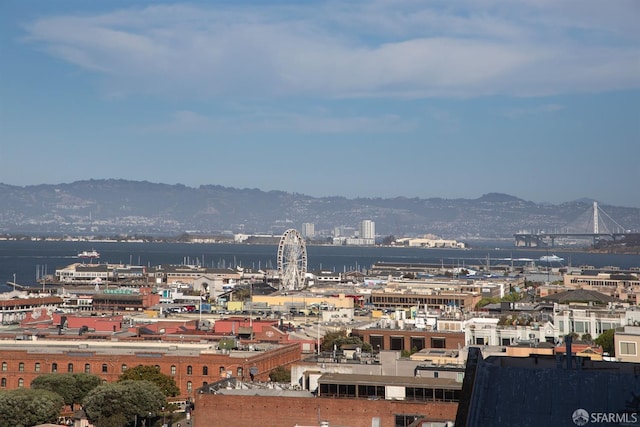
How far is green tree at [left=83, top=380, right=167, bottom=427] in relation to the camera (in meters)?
34.3

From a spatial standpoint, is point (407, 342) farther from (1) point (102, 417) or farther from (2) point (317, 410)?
(2) point (317, 410)

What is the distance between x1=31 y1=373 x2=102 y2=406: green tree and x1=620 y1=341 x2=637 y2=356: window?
63.0ft

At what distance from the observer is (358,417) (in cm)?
2533

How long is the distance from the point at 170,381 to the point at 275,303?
4051 cm

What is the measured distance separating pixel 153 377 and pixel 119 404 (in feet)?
17.8

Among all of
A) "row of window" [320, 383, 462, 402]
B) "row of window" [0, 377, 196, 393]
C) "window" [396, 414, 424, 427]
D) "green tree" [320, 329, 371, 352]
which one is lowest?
"row of window" [0, 377, 196, 393]

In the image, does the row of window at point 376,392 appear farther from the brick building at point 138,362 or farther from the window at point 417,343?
the window at point 417,343

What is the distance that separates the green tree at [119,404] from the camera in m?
34.3

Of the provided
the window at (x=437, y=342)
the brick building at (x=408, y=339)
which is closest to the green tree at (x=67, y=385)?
the brick building at (x=408, y=339)

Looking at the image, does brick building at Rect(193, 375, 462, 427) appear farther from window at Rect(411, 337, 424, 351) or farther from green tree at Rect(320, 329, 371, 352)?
window at Rect(411, 337, 424, 351)

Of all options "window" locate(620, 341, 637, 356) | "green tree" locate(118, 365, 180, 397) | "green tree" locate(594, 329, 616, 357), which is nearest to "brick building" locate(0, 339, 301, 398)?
"green tree" locate(118, 365, 180, 397)

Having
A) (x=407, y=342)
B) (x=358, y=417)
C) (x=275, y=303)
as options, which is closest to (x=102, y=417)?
(x=358, y=417)

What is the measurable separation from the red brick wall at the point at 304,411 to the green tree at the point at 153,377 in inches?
564

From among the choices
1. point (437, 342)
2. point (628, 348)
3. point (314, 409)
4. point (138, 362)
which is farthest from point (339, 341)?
point (314, 409)
